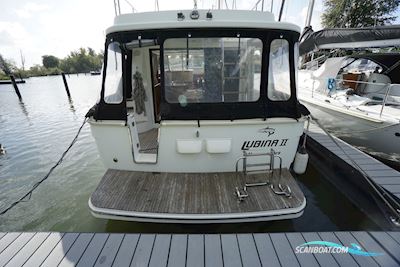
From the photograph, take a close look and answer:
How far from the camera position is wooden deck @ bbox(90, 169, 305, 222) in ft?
9.34

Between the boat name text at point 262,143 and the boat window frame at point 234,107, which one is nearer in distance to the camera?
the boat window frame at point 234,107

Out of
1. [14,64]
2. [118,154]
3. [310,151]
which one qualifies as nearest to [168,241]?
[118,154]

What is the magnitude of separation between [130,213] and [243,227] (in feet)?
6.15

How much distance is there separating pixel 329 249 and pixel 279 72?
8.31 ft

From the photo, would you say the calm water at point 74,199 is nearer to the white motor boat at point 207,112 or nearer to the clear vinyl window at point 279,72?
the white motor boat at point 207,112

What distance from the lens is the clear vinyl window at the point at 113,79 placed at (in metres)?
3.52

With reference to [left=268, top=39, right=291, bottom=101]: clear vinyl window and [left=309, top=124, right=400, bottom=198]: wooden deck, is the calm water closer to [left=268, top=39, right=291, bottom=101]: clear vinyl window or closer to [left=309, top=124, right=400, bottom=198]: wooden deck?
[left=309, top=124, right=400, bottom=198]: wooden deck

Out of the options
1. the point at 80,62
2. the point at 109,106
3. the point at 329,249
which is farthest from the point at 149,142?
the point at 80,62

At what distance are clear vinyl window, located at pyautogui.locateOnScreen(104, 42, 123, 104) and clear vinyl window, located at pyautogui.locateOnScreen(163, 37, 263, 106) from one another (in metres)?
0.81

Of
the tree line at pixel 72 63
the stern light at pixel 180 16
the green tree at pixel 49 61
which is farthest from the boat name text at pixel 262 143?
the green tree at pixel 49 61

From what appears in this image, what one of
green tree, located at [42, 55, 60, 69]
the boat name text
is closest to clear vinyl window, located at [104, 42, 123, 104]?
the boat name text

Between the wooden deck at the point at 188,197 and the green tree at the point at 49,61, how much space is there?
341ft

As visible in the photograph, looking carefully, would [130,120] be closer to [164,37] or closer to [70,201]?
[164,37]

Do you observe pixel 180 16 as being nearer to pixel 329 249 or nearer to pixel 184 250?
pixel 184 250
